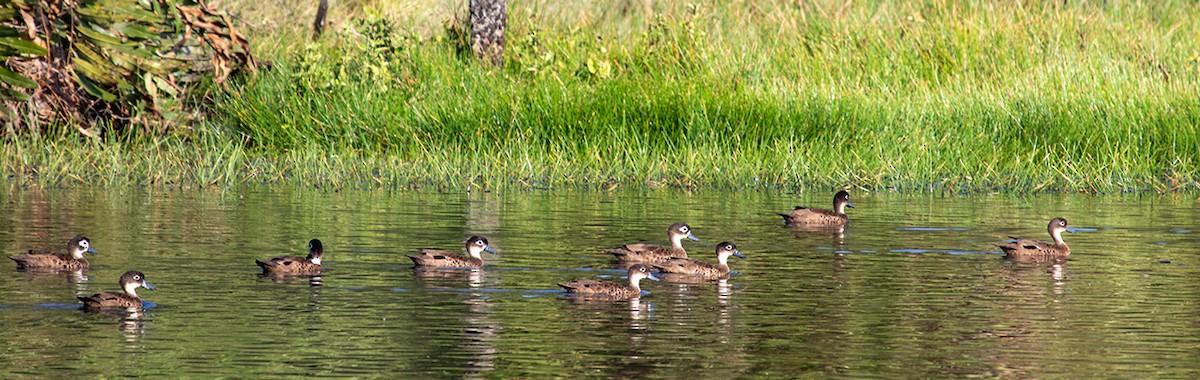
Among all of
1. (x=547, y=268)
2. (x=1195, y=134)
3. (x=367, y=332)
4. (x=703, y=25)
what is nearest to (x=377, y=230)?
(x=547, y=268)

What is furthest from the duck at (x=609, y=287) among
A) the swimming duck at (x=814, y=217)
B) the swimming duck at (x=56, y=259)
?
the swimming duck at (x=814, y=217)

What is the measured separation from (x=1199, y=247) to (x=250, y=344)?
8664 mm

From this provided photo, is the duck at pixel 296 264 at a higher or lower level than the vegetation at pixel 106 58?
lower

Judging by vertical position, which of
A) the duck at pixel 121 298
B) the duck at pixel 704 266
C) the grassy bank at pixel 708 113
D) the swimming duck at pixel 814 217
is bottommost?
the duck at pixel 121 298

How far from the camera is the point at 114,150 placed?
2222 cm

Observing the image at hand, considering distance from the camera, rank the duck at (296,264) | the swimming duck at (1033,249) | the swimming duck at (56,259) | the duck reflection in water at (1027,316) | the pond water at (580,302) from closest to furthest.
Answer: the pond water at (580,302) < the duck reflection in water at (1027,316) < the duck at (296,264) < the swimming duck at (56,259) < the swimming duck at (1033,249)

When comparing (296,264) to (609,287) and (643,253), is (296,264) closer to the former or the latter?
(609,287)

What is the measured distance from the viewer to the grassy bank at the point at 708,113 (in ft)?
71.0

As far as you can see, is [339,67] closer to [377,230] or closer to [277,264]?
[377,230]

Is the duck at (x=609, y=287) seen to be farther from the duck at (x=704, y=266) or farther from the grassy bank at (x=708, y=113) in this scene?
the grassy bank at (x=708, y=113)

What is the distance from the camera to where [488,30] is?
2641cm

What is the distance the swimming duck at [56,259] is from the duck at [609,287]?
3.55 metres

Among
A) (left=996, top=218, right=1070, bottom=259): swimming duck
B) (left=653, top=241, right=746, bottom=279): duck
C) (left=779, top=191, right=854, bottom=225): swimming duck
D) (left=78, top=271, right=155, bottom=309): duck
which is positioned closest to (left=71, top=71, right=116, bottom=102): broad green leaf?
(left=779, top=191, right=854, bottom=225): swimming duck

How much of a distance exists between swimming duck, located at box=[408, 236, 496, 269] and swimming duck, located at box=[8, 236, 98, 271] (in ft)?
7.64
